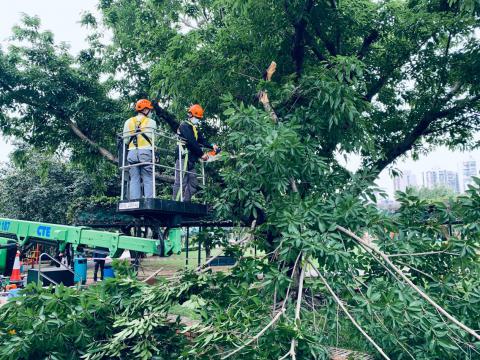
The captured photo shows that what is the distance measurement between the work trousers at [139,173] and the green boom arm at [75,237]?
24.9 inches

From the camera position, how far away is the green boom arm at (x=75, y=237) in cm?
519

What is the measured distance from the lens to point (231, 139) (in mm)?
4789

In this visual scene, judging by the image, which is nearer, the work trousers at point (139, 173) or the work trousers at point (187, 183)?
the work trousers at point (139, 173)

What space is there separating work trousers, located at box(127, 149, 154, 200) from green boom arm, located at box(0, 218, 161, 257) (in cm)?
63

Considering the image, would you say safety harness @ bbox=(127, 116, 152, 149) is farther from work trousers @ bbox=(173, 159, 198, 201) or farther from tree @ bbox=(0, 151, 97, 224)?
tree @ bbox=(0, 151, 97, 224)

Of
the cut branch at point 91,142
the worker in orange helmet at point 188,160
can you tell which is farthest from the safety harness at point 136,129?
the cut branch at point 91,142

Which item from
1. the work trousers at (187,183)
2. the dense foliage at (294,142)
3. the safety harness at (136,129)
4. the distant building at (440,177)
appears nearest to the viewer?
the dense foliage at (294,142)

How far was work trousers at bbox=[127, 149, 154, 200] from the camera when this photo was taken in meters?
5.16

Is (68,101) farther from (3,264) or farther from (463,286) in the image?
(463,286)

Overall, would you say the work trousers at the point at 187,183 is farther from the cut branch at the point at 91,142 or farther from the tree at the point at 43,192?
the tree at the point at 43,192

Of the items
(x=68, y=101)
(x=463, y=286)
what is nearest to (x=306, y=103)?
(x=463, y=286)

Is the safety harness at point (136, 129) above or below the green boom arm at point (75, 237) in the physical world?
above

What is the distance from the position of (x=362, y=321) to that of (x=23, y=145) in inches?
431

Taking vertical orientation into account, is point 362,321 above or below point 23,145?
below
